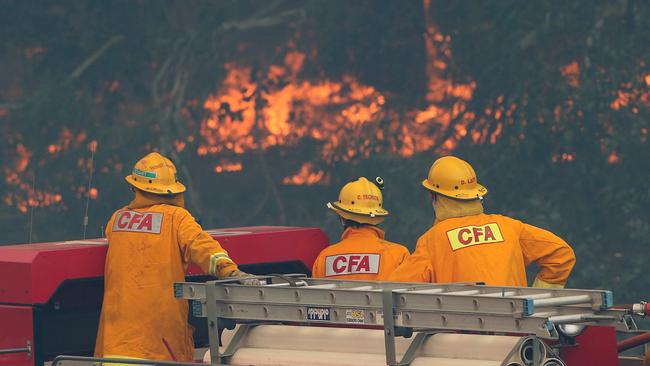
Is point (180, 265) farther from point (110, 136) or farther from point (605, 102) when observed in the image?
point (110, 136)

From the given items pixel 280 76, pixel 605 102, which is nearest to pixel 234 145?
pixel 280 76

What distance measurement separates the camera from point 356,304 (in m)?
6.06

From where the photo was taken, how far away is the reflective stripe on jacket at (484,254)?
712 centimetres

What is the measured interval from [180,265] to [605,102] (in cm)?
1407

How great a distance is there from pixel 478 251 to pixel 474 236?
0.09 metres

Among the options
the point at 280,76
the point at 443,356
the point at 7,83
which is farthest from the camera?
the point at 7,83

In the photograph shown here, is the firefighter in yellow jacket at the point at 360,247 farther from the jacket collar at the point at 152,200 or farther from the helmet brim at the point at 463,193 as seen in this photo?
the jacket collar at the point at 152,200

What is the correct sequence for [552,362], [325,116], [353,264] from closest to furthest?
[552,362] < [353,264] < [325,116]

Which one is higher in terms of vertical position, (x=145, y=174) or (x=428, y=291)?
(x=145, y=174)

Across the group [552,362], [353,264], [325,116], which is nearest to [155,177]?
[353,264]

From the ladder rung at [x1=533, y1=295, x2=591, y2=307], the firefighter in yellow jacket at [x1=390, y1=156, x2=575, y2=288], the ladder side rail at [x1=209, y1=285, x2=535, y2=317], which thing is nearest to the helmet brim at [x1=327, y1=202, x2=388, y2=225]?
the firefighter in yellow jacket at [x1=390, y1=156, x2=575, y2=288]

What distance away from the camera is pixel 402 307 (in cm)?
589

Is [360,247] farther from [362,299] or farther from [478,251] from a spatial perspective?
[362,299]

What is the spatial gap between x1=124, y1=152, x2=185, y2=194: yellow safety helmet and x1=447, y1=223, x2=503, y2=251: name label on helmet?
146 centimetres
